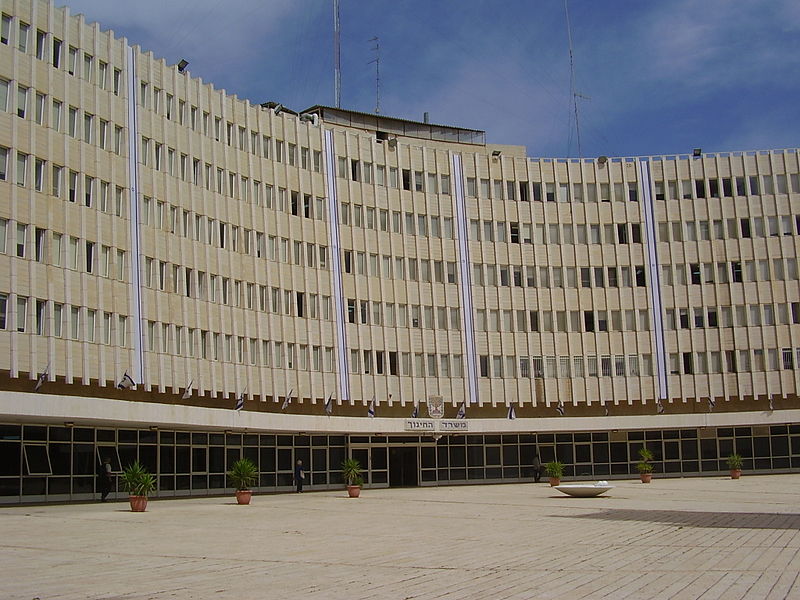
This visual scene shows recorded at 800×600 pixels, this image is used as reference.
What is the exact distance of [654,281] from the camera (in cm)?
7125

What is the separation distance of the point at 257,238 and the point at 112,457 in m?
15.6

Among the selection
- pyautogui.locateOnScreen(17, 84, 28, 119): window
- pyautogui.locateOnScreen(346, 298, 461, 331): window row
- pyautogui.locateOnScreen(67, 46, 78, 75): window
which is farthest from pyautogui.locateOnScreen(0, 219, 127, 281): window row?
pyautogui.locateOnScreen(346, 298, 461, 331): window row

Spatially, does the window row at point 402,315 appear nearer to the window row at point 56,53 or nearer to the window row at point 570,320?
the window row at point 570,320

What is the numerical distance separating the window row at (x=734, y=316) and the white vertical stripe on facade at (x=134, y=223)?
131ft

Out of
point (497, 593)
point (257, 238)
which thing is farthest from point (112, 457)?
point (497, 593)

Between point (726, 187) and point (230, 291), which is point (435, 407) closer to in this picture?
point (230, 291)

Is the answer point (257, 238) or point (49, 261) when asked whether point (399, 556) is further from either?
point (257, 238)

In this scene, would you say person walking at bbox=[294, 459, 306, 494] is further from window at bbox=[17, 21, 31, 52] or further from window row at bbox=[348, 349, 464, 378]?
window at bbox=[17, 21, 31, 52]

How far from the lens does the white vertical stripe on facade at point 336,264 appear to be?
60.3m

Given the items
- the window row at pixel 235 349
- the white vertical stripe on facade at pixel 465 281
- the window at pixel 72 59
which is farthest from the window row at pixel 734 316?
the window at pixel 72 59

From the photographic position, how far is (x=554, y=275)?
233 ft

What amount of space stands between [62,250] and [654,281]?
44.3 metres

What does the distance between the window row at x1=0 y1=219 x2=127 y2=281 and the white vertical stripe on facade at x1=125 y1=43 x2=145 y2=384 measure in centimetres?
76

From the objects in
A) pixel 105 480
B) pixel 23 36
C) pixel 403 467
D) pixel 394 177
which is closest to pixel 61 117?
pixel 23 36
